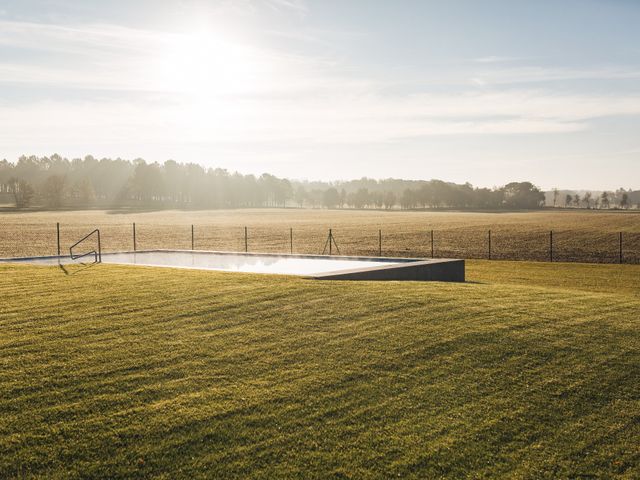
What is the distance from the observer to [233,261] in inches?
754

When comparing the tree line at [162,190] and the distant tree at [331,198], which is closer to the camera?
the tree line at [162,190]

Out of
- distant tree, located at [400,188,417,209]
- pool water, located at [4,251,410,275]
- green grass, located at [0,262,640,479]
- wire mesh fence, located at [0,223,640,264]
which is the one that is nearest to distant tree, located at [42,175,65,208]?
wire mesh fence, located at [0,223,640,264]

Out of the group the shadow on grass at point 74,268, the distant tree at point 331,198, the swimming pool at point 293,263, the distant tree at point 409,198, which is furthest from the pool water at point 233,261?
the distant tree at point 331,198

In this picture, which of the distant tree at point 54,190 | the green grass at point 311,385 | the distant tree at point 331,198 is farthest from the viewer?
the distant tree at point 331,198

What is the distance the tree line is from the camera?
12601 cm

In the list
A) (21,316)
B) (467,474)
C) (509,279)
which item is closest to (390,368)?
(467,474)

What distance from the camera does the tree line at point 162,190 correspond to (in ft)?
413

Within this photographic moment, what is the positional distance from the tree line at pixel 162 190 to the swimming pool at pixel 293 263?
9812cm

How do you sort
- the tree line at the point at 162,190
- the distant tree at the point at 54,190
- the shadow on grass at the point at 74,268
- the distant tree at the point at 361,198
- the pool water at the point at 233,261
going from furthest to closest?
the distant tree at the point at 361,198 < the tree line at the point at 162,190 < the distant tree at the point at 54,190 < the pool water at the point at 233,261 < the shadow on grass at the point at 74,268

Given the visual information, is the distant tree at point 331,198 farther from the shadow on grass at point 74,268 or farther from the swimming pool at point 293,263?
the shadow on grass at point 74,268

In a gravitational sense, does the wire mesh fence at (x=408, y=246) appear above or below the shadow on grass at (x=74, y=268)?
below

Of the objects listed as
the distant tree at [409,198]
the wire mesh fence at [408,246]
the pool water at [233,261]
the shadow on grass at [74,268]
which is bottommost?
the wire mesh fence at [408,246]

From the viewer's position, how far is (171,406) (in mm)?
5984

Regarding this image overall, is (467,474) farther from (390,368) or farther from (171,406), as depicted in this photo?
(171,406)
